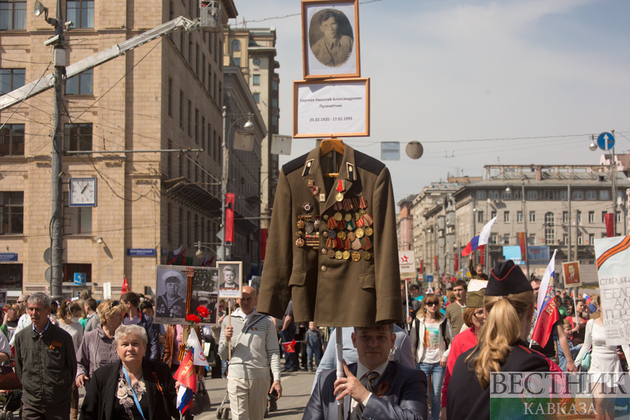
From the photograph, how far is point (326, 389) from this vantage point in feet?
13.3

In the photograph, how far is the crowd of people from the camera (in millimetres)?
3746

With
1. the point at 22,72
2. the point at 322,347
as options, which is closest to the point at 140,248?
the point at 22,72

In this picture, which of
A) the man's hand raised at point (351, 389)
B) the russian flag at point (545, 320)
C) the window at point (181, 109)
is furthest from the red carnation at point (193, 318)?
the window at point (181, 109)

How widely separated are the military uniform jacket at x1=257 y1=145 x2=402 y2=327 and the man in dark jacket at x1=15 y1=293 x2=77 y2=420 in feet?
13.5

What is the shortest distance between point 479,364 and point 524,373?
0.80ft

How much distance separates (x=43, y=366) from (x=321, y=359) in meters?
3.14

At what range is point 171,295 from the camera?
342 inches

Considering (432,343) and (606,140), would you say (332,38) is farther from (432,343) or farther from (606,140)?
(606,140)

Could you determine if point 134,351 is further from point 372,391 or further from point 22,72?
point 22,72

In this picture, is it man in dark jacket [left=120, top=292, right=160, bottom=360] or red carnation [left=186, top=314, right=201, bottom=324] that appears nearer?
red carnation [left=186, top=314, right=201, bottom=324]

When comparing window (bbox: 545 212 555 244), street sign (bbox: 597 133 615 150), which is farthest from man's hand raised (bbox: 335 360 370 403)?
window (bbox: 545 212 555 244)

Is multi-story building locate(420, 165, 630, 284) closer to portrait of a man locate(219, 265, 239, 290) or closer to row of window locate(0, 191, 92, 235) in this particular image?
row of window locate(0, 191, 92, 235)

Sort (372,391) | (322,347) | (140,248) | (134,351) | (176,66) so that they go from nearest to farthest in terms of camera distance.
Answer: (372,391), (134,351), (322,347), (140,248), (176,66)

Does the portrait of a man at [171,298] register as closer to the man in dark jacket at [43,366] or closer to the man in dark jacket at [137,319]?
the man in dark jacket at [137,319]
